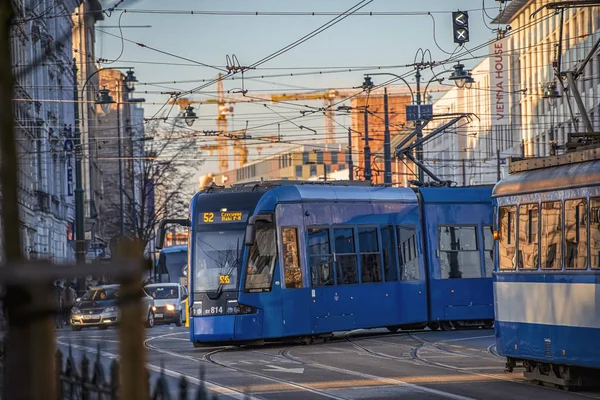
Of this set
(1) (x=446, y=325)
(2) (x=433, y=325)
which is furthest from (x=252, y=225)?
(1) (x=446, y=325)

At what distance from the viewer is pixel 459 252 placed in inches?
1176

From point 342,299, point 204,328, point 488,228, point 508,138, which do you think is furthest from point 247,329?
point 508,138

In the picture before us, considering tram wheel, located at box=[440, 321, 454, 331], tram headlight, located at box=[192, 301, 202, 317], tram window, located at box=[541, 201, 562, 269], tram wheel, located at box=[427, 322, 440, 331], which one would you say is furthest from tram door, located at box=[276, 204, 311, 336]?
tram window, located at box=[541, 201, 562, 269]

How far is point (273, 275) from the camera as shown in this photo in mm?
25188

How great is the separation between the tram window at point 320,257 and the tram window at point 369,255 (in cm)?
101

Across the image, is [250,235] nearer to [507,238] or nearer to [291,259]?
[291,259]

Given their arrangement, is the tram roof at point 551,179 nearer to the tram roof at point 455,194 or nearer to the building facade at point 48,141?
the tram roof at point 455,194

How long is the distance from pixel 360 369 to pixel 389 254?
27.2ft

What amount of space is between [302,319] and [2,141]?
21.6 meters

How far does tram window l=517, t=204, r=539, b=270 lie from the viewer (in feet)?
52.6

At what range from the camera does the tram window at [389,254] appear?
27.8 meters

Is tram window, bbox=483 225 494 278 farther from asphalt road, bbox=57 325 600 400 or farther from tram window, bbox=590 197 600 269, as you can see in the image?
tram window, bbox=590 197 600 269

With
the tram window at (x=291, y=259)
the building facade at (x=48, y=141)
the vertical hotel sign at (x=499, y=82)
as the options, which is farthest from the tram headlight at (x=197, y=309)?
the vertical hotel sign at (x=499, y=82)

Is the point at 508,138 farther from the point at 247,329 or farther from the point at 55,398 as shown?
the point at 55,398
